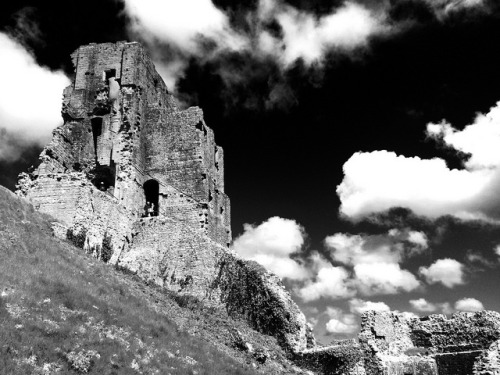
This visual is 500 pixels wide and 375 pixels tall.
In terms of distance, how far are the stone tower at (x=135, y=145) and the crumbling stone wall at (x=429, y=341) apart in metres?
11.2

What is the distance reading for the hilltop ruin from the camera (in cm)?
1633

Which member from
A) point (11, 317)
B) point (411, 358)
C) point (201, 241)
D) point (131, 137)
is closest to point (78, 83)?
point (131, 137)

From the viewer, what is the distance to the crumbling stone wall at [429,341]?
15484 mm

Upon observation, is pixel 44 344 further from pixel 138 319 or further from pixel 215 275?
pixel 215 275

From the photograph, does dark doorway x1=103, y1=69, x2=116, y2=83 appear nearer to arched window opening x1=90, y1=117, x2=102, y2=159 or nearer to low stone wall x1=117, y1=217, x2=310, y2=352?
arched window opening x1=90, y1=117, x2=102, y2=159

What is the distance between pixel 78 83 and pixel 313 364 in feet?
78.9

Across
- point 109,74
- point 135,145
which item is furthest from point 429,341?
point 109,74

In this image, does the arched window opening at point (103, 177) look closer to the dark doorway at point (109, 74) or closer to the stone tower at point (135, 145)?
the stone tower at point (135, 145)

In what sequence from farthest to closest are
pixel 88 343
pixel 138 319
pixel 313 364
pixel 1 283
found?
pixel 313 364 → pixel 138 319 → pixel 1 283 → pixel 88 343

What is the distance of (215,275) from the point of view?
20562mm

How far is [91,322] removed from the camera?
12164 millimetres

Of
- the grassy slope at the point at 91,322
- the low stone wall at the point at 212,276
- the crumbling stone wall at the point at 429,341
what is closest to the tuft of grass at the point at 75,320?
the grassy slope at the point at 91,322

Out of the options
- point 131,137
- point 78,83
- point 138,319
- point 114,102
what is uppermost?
point 78,83

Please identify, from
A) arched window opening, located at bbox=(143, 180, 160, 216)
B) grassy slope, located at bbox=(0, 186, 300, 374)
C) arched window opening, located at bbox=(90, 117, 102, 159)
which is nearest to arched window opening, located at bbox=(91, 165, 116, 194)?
arched window opening, located at bbox=(143, 180, 160, 216)
